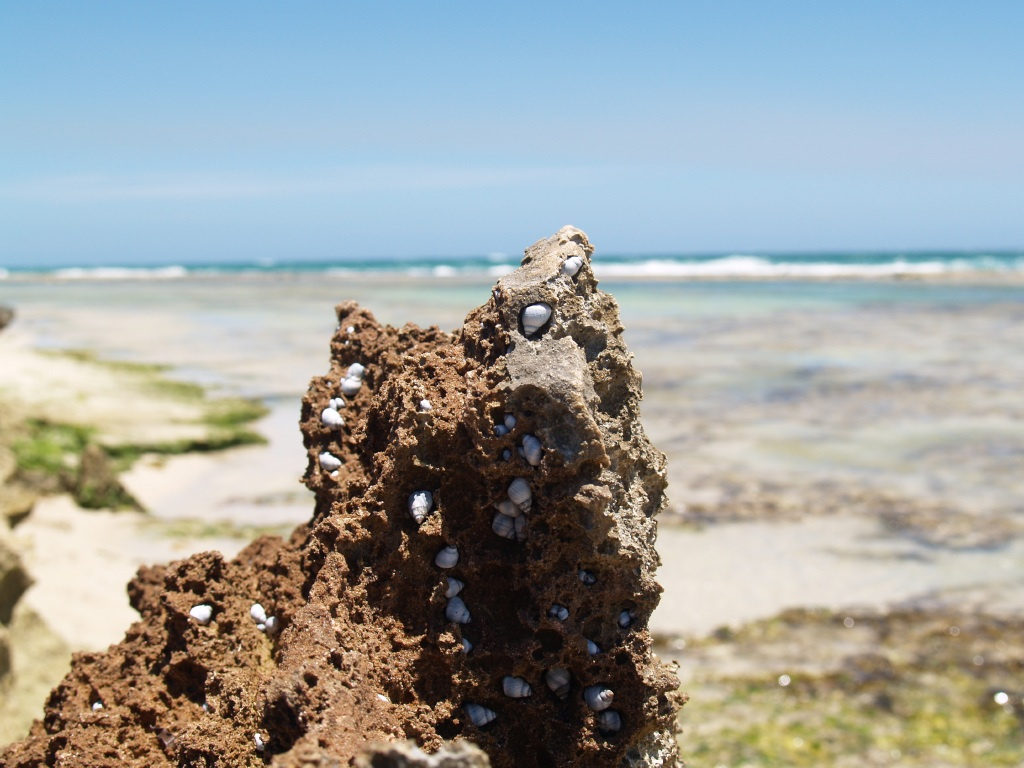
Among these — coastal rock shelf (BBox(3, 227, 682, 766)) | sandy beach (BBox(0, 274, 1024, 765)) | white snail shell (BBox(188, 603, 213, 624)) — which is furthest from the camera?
sandy beach (BBox(0, 274, 1024, 765))

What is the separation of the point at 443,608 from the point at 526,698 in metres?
0.30

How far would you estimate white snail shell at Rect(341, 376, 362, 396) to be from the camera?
311 cm

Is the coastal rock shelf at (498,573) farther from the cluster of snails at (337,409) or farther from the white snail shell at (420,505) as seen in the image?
the cluster of snails at (337,409)

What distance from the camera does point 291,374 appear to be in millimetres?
17766

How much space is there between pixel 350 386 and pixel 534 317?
2.84ft

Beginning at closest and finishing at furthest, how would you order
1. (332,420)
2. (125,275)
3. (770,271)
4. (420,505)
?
1. (420,505)
2. (332,420)
3. (770,271)
4. (125,275)

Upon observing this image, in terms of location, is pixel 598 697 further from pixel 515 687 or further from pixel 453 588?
pixel 453 588

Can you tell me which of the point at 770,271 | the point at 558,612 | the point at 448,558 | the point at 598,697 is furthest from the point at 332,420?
the point at 770,271

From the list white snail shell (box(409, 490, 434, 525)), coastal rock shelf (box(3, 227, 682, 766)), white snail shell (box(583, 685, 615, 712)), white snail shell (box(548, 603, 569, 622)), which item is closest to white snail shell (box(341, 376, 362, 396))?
coastal rock shelf (box(3, 227, 682, 766))

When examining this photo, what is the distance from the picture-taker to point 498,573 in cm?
254

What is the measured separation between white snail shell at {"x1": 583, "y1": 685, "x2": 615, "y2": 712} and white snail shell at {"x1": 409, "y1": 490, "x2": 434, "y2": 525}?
586mm

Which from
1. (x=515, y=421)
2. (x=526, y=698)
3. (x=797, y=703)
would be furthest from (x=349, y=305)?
(x=797, y=703)

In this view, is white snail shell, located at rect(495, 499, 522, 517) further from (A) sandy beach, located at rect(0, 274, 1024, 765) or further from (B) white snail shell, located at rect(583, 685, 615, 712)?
(A) sandy beach, located at rect(0, 274, 1024, 765)

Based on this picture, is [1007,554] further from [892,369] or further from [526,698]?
[892,369]
